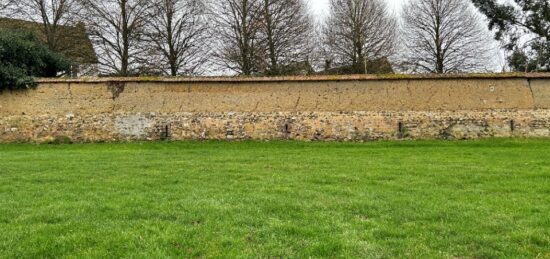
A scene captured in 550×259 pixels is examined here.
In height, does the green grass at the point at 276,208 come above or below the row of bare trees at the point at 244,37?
below

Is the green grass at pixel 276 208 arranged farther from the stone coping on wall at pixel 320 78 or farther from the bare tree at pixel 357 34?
the bare tree at pixel 357 34

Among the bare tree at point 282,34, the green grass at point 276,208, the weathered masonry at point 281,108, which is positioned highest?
the bare tree at point 282,34

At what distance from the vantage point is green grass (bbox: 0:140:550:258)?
15.0ft

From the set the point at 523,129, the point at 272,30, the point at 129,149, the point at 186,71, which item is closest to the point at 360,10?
the point at 272,30

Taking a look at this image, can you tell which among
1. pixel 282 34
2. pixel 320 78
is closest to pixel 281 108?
pixel 320 78

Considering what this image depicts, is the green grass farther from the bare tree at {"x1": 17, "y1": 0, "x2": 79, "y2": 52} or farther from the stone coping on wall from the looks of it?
the bare tree at {"x1": 17, "y1": 0, "x2": 79, "y2": 52}

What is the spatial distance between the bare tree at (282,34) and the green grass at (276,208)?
50.6 ft

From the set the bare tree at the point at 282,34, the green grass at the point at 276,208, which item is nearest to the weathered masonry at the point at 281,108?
the green grass at the point at 276,208

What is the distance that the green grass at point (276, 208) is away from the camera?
180 inches

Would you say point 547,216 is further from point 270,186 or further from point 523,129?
point 523,129

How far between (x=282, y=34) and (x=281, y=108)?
1041 cm

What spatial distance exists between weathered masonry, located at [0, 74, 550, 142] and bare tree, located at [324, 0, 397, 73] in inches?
409

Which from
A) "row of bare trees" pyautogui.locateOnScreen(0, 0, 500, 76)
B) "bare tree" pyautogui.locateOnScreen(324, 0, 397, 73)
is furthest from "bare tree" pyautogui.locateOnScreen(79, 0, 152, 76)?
Answer: "bare tree" pyautogui.locateOnScreen(324, 0, 397, 73)

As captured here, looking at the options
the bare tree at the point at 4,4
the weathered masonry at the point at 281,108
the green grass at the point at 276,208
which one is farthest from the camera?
the bare tree at the point at 4,4
